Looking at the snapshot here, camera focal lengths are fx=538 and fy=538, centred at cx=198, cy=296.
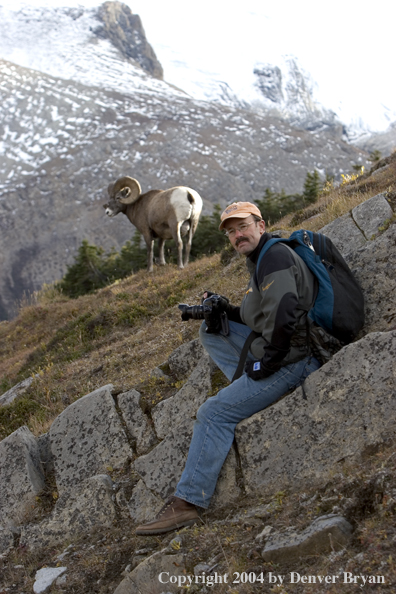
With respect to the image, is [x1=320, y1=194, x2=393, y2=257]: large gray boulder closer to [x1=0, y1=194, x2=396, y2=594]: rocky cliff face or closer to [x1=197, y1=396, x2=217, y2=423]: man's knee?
[x1=0, y1=194, x2=396, y2=594]: rocky cliff face

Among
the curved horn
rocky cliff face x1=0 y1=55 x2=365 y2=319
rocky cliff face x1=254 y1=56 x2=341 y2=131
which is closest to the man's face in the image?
the curved horn

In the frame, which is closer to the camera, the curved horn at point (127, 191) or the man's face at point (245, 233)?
the man's face at point (245, 233)

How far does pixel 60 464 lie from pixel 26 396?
119 inches

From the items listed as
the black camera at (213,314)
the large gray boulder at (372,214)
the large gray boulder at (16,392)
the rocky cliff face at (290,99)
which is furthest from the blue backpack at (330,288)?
the rocky cliff face at (290,99)

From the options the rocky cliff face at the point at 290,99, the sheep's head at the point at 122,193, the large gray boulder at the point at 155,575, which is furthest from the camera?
the rocky cliff face at the point at 290,99

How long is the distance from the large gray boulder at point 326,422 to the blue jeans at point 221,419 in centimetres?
10

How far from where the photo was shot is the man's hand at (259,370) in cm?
451

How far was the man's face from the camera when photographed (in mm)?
4895

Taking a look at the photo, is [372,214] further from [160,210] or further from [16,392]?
[160,210]

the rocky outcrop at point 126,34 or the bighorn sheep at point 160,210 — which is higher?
the rocky outcrop at point 126,34

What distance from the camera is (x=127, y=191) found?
53.1ft

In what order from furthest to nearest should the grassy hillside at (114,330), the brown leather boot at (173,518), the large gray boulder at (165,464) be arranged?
the grassy hillside at (114,330)
the large gray boulder at (165,464)
the brown leather boot at (173,518)

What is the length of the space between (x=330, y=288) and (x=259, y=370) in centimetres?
98

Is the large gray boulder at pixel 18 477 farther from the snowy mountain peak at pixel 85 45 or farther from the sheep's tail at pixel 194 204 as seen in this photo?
the snowy mountain peak at pixel 85 45
